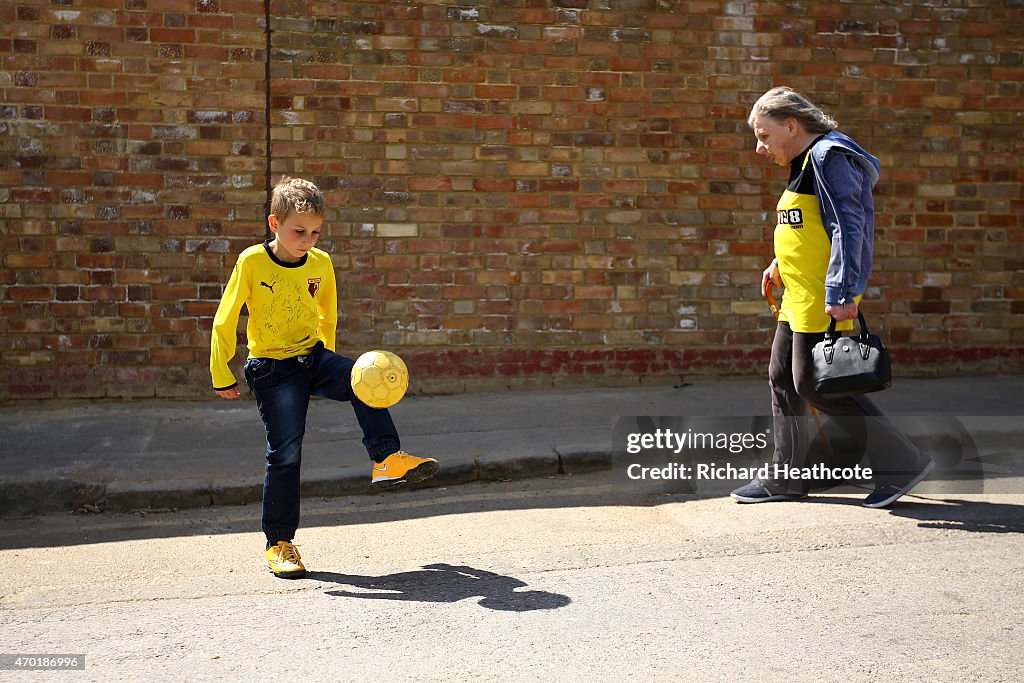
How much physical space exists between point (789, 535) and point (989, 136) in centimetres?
505

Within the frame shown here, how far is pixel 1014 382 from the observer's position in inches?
340

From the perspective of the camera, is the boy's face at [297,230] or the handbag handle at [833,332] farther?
the handbag handle at [833,332]

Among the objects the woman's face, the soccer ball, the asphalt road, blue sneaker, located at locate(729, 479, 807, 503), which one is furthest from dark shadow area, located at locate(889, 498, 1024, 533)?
the soccer ball

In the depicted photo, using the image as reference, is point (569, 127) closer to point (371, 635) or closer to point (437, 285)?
point (437, 285)

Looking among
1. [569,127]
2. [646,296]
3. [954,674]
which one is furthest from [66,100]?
[954,674]

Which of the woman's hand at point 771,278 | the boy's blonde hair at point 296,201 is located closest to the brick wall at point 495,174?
the woman's hand at point 771,278

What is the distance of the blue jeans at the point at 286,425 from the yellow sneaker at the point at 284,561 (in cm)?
5

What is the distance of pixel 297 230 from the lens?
4652 millimetres

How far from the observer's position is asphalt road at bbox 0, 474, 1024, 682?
363 cm

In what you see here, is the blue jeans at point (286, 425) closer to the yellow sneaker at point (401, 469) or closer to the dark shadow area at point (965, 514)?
the yellow sneaker at point (401, 469)

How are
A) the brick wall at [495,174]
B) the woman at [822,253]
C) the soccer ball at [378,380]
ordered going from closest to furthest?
the soccer ball at [378,380]
the woman at [822,253]
the brick wall at [495,174]

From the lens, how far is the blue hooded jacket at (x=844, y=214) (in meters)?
5.16

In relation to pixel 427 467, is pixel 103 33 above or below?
above

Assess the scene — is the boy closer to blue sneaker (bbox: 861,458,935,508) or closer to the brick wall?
blue sneaker (bbox: 861,458,935,508)
